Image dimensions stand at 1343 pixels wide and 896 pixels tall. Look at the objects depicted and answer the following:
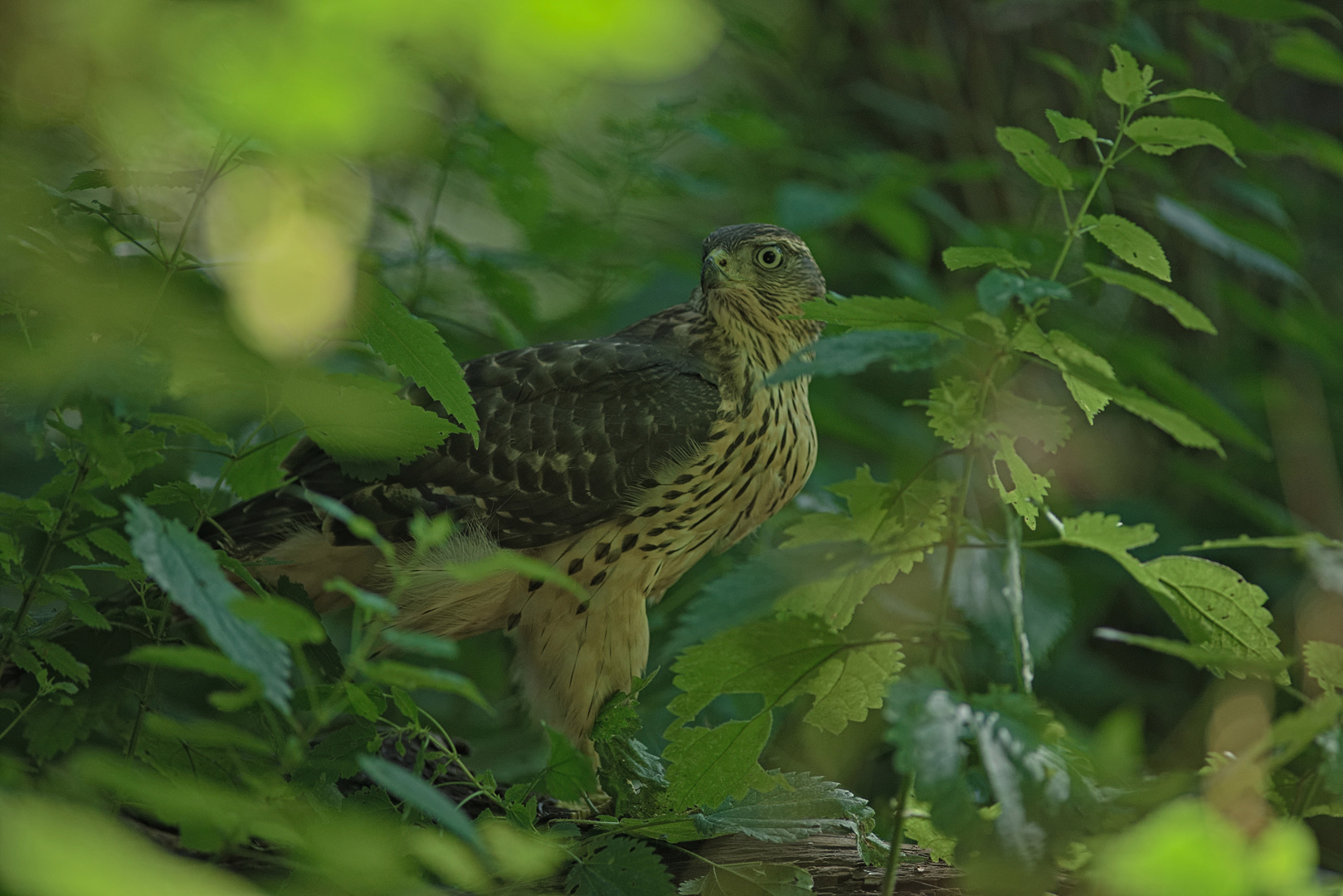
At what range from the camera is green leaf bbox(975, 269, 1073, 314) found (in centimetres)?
150

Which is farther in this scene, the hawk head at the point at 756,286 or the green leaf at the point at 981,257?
the hawk head at the point at 756,286

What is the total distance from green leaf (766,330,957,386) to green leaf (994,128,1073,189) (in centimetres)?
35

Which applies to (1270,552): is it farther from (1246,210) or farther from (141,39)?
(141,39)

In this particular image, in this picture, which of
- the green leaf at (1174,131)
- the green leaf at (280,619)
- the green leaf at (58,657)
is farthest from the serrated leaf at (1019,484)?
the green leaf at (58,657)

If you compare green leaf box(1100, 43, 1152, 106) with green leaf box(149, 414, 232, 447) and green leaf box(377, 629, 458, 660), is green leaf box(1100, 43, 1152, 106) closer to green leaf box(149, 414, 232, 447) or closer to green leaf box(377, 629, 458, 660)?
green leaf box(377, 629, 458, 660)

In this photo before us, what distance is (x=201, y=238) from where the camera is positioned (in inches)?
80.7

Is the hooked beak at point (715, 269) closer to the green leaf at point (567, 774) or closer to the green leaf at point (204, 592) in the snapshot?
the green leaf at point (567, 774)

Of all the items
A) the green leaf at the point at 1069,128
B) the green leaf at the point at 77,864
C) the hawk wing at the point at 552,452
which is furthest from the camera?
the hawk wing at the point at 552,452

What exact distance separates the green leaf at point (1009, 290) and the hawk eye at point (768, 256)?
Result: 1.25 m

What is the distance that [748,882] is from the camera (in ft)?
6.20

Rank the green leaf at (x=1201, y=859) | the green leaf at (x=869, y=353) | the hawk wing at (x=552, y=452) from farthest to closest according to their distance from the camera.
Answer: the hawk wing at (x=552, y=452)
the green leaf at (x=869, y=353)
the green leaf at (x=1201, y=859)

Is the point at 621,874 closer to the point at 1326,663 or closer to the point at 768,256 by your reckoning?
the point at 1326,663

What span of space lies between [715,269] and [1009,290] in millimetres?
1283

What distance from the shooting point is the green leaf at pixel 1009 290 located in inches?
58.9
